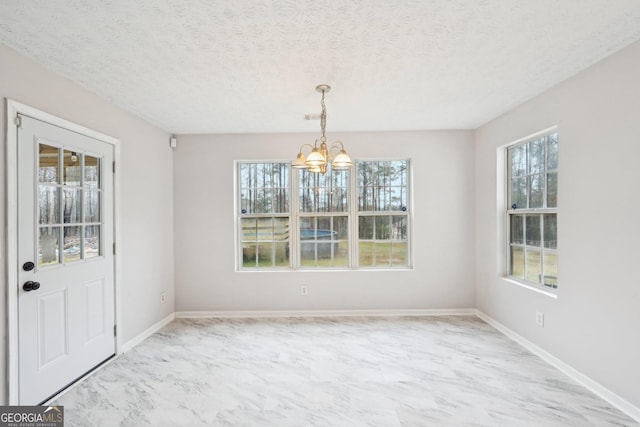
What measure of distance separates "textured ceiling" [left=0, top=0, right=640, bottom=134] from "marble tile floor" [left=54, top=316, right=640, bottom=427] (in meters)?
2.59

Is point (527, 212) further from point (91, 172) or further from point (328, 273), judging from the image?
point (91, 172)

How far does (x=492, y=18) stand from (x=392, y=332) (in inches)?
127

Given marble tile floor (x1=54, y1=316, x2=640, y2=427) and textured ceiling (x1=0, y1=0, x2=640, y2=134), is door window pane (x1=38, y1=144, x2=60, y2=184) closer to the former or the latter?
textured ceiling (x1=0, y1=0, x2=640, y2=134)

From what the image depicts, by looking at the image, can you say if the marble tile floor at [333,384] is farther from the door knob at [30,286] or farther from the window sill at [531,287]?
the door knob at [30,286]

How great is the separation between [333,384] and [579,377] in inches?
81.1

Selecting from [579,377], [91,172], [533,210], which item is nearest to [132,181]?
[91,172]

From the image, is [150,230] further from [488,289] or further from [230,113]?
[488,289]

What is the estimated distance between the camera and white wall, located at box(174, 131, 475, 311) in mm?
4371

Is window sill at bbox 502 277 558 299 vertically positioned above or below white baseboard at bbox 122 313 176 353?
above

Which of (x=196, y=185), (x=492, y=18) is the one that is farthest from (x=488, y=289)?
(x=196, y=185)

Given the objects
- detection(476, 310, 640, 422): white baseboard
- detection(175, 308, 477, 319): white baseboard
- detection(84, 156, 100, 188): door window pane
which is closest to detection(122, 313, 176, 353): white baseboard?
detection(175, 308, 477, 319): white baseboard

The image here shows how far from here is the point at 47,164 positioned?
246 cm

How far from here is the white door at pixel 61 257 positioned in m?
2.27

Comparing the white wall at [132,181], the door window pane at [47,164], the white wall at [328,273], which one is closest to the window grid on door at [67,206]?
the door window pane at [47,164]
